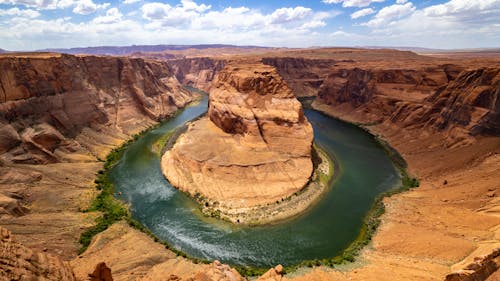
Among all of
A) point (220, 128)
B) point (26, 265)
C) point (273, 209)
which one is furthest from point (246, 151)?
point (26, 265)

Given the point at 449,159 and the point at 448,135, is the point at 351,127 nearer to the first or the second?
the point at 448,135

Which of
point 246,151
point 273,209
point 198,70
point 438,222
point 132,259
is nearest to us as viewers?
point 132,259

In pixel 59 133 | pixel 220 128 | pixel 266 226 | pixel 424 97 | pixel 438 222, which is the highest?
pixel 424 97

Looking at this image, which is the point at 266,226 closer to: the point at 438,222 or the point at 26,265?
the point at 438,222

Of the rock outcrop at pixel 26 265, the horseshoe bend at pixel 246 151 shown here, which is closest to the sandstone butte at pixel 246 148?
the horseshoe bend at pixel 246 151

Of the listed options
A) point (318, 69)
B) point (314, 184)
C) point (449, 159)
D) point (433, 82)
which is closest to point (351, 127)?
point (433, 82)

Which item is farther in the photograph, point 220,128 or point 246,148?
point 220,128

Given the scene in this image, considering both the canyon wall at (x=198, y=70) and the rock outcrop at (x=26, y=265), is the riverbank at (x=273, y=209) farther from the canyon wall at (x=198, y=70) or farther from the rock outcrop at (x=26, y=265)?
the canyon wall at (x=198, y=70)

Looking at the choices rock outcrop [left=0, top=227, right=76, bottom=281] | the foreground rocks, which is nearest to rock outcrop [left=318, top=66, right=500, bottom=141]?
the foreground rocks
